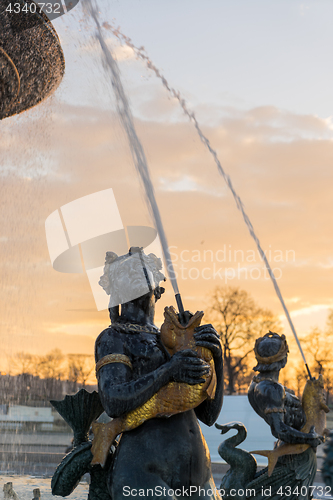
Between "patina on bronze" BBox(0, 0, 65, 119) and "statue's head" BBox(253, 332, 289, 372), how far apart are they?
144 inches

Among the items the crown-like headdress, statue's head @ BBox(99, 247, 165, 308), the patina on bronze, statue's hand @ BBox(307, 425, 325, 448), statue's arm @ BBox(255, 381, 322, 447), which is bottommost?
statue's hand @ BBox(307, 425, 325, 448)

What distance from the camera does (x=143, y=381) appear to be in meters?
2.66

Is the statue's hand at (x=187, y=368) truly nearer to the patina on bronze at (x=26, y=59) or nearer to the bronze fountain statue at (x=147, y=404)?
the bronze fountain statue at (x=147, y=404)

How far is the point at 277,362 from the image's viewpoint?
16.5ft

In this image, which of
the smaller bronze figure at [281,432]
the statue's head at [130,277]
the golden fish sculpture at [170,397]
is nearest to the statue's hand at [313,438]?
the smaller bronze figure at [281,432]

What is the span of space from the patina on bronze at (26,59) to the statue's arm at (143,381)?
3907mm

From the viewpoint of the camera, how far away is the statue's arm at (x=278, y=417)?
482cm

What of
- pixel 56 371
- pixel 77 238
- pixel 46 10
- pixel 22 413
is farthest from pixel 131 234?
pixel 56 371

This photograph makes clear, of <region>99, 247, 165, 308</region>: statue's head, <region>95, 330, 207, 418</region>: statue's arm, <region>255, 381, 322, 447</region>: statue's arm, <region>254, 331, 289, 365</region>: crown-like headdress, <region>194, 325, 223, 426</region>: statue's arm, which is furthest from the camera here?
<region>254, 331, 289, 365</region>: crown-like headdress

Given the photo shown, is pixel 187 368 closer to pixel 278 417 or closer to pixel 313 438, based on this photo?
pixel 278 417

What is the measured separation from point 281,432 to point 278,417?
0.43 ft

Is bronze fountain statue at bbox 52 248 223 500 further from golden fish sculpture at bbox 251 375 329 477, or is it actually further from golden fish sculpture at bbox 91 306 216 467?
golden fish sculpture at bbox 251 375 329 477

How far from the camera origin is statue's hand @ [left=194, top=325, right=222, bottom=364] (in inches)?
108

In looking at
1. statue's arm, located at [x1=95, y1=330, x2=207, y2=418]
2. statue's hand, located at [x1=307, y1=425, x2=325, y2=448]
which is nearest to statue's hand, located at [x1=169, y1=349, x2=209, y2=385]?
statue's arm, located at [x1=95, y1=330, x2=207, y2=418]
